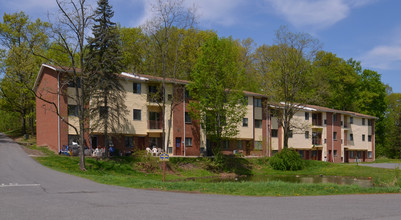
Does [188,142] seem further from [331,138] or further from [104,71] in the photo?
[331,138]

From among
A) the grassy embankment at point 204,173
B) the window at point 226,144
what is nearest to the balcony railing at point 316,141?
the grassy embankment at point 204,173

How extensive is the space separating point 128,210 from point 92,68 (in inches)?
1082

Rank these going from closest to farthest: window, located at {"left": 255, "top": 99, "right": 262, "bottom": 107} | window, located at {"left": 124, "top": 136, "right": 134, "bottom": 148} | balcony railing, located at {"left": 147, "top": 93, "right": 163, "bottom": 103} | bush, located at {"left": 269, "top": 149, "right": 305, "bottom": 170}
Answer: window, located at {"left": 124, "top": 136, "right": 134, "bottom": 148}
balcony railing, located at {"left": 147, "top": 93, "right": 163, "bottom": 103}
bush, located at {"left": 269, "top": 149, "right": 305, "bottom": 170}
window, located at {"left": 255, "top": 99, "right": 262, "bottom": 107}

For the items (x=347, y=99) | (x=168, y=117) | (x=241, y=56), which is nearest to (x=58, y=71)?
(x=168, y=117)

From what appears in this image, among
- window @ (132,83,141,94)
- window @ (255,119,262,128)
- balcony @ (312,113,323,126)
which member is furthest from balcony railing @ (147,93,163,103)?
balcony @ (312,113,323,126)

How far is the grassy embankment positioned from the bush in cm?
90

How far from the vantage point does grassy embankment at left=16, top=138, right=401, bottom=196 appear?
19.9 meters

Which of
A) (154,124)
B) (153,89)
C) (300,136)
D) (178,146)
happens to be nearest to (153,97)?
(153,89)

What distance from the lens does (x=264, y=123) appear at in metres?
55.6

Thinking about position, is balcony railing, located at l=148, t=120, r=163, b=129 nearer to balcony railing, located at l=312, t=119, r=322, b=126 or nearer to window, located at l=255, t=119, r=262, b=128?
window, located at l=255, t=119, r=262, b=128

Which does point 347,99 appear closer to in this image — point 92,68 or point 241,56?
point 241,56

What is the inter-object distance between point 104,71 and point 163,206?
1034 inches

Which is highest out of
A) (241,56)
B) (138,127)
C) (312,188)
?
(241,56)

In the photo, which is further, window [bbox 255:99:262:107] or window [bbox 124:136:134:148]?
window [bbox 255:99:262:107]
